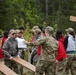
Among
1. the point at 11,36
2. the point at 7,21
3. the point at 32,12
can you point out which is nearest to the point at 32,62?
the point at 11,36

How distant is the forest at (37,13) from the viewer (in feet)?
104

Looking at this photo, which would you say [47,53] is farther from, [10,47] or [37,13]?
[37,13]

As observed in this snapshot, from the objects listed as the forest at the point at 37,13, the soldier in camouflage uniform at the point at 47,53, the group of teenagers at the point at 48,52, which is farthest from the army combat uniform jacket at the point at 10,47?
the forest at the point at 37,13

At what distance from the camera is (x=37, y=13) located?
40562 mm

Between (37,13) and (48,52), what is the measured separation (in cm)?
3254

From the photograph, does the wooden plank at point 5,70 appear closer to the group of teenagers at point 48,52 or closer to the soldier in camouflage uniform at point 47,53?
the group of teenagers at point 48,52

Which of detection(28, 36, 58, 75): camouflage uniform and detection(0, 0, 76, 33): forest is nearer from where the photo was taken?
detection(28, 36, 58, 75): camouflage uniform

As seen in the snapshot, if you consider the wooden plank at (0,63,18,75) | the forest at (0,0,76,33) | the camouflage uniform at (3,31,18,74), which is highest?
the camouflage uniform at (3,31,18,74)

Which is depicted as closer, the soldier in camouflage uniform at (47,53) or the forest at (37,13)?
the soldier in camouflage uniform at (47,53)

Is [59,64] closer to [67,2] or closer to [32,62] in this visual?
[32,62]

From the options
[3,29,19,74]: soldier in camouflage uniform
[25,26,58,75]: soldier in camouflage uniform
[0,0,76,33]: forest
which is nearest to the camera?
[25,26,58,75]: soldier in camouflage uniform

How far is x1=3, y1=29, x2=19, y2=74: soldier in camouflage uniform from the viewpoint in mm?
9336

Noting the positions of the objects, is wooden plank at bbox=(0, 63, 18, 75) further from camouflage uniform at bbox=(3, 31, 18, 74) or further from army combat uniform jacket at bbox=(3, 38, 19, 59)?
army combat uniform jacket at bbox=(3, 38, 19, 59)

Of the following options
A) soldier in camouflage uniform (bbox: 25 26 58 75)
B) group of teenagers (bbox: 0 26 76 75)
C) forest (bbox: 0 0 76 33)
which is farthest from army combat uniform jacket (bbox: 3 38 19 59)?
forest (bbox: 0 0 76 33)
